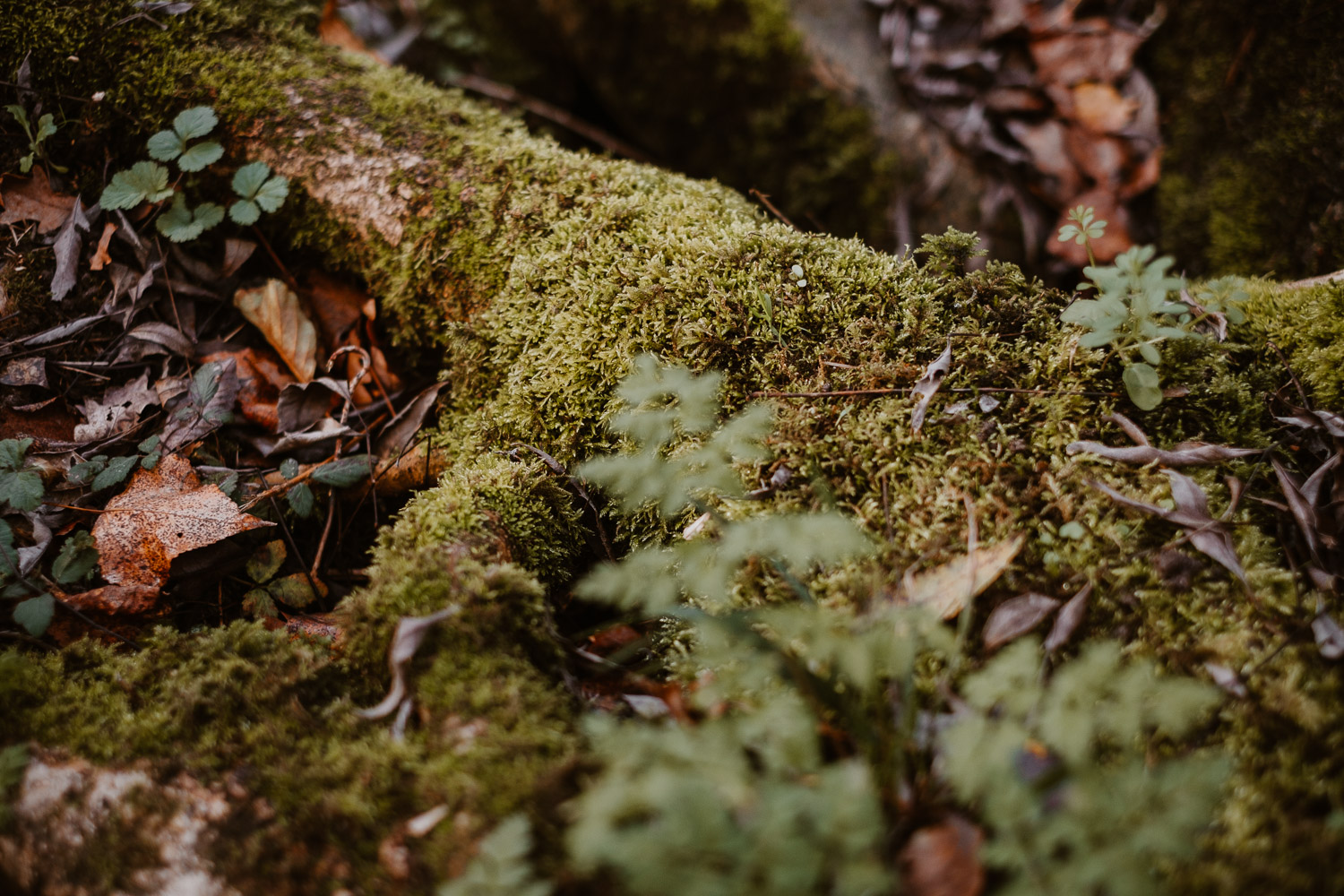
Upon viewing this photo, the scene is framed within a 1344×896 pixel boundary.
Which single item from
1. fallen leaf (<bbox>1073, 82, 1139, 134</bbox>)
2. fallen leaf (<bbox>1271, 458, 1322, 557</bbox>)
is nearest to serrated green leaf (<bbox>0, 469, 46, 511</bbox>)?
fallen leaf (<bbox>1271, 458, 1322, 557</bbox>)

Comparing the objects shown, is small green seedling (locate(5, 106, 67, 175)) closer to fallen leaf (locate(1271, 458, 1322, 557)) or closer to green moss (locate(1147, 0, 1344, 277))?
fallen leaf (locate(1271, 458, 1322, 557))

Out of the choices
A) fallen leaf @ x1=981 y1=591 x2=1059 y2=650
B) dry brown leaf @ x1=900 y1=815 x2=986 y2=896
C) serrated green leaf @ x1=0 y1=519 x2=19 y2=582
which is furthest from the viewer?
serrated green leaf @ x1=0 y1=519 x2=19 y2=582

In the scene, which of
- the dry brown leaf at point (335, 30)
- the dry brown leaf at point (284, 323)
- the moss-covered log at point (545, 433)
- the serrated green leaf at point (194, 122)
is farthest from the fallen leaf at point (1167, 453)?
the dry brown leaf at point (335, 30)

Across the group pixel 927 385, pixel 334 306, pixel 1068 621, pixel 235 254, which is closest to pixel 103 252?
pixel 235 254

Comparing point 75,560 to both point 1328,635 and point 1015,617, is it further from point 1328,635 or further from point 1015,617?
point 1328,635

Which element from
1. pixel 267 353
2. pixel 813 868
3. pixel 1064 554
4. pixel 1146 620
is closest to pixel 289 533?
pixel 267 353

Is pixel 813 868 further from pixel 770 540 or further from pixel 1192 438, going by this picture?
pixel 1192 438

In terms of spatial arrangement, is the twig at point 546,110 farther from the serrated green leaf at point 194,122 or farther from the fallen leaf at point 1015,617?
the fallen leaf at point 1015,617

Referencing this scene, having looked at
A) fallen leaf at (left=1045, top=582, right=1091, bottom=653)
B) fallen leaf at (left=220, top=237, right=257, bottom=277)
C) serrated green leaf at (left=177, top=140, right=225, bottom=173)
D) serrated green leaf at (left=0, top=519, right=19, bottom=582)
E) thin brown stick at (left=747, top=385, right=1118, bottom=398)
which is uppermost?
serrated green leaf at (left=177, top=140, right=225, bottom=173)

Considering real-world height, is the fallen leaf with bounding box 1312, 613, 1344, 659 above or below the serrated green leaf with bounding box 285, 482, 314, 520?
above
